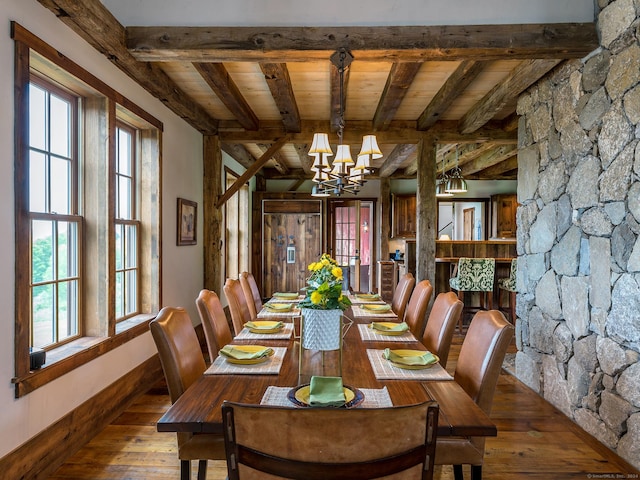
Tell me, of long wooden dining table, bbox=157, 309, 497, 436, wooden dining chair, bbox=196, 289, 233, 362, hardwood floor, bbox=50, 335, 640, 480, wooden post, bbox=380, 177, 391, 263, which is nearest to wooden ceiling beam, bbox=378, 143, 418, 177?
wooden post, bbox=380, 177, 391, 263

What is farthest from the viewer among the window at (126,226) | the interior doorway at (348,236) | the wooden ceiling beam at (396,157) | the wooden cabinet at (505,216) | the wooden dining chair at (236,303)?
the wooden cabinet at (505,216)

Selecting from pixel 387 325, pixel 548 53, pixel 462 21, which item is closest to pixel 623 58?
pixel 548 53

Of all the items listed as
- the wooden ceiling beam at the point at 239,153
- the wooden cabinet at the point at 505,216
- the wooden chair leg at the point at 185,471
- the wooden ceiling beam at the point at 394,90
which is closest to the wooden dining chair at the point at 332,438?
the wooden chair leg at the point at 185,471

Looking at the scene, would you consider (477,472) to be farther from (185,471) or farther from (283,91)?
(283,91)

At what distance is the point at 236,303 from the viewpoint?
289cm

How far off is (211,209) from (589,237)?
3783 mm

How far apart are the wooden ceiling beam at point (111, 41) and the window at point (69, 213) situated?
201 millimetres

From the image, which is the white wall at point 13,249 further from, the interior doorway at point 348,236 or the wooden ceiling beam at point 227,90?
the interior doorway at point 348,236

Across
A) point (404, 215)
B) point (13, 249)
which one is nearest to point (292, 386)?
point (13, 249)

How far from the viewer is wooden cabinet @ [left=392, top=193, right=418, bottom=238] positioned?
8.38 meters

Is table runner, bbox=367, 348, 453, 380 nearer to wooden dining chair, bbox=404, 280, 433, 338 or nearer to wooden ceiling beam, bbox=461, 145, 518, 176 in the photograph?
wooden dining chair, bbox=404, 280, 433, 338

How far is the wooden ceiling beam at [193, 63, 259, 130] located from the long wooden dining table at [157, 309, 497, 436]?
2.29 metres

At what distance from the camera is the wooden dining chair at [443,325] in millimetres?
2217

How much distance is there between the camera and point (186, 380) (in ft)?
5.63
